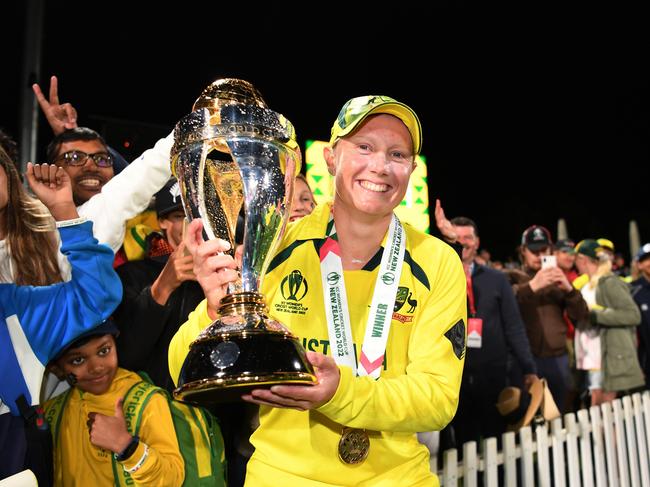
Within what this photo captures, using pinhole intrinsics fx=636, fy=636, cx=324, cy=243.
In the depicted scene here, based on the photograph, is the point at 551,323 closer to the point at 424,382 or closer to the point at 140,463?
the point at 140,463

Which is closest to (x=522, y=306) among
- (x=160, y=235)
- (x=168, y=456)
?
(x=160, y=235)

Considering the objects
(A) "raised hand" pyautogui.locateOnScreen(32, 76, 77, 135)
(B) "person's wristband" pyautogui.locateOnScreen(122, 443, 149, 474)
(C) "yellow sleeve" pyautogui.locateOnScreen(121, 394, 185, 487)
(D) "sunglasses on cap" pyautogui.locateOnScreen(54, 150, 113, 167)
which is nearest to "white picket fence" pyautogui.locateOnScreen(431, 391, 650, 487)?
(C) "yellow sleeve" pyautogui.locateOnScreen(121, 394, 185, 487)

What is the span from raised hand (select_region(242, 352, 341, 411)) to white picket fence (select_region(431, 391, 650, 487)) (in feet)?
6.70

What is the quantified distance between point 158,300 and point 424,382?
1.42 meters

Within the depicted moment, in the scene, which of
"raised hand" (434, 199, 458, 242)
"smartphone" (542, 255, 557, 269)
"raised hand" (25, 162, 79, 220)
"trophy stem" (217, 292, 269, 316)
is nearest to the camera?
"trophy stem" (217, 292, 269, 316)

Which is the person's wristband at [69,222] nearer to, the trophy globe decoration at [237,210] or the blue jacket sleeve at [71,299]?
the blue jacket sleeve at [71,299]

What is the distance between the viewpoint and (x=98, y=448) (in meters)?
2.57

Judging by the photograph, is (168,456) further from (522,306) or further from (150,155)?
(522,306)

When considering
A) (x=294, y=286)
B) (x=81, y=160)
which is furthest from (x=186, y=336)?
(x=81, y=160)

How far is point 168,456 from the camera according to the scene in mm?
2547

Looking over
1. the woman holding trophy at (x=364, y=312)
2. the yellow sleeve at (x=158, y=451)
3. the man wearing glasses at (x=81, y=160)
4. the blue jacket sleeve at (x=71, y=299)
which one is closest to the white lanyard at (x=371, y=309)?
the woman holding trophy at (x=364, y=312)

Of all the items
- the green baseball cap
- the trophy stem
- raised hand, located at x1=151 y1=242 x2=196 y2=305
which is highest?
the green baseball cap

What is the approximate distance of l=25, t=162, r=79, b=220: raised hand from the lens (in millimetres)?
2400

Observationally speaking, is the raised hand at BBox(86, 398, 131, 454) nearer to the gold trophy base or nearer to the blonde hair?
the blonde hair
